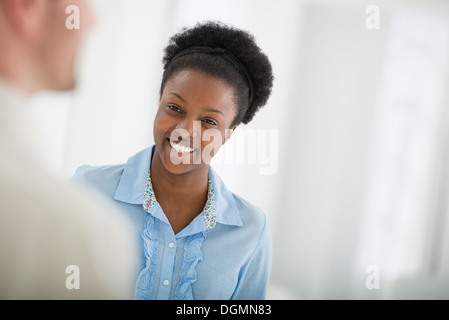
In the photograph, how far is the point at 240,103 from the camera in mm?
1163

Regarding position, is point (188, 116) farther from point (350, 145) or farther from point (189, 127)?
point (350, 145)

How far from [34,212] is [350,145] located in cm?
108

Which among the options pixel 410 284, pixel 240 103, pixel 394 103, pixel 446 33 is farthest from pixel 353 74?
pixel 410 284

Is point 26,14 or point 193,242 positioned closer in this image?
point 26,14

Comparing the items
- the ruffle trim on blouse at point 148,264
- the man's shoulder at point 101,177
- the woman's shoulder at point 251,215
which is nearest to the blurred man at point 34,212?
the ruffle trim on blouse at point 148,264

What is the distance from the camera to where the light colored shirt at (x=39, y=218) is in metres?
0.52

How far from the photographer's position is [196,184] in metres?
1.17

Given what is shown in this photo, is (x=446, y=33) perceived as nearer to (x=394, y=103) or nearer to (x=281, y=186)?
(x=394, y=103)

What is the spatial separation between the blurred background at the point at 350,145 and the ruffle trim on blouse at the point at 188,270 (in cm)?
32

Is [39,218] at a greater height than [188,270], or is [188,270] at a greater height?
[39,218]

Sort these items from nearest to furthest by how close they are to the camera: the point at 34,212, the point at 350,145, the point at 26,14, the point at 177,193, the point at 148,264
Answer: the point at 34,212 < the point at 26,14 < the point at 148,264 < the point at 177,193 < the point at 350,145

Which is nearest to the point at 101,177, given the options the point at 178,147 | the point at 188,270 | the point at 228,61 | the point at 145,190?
the point at 145,190

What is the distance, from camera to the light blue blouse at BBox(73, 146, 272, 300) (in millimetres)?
1045
